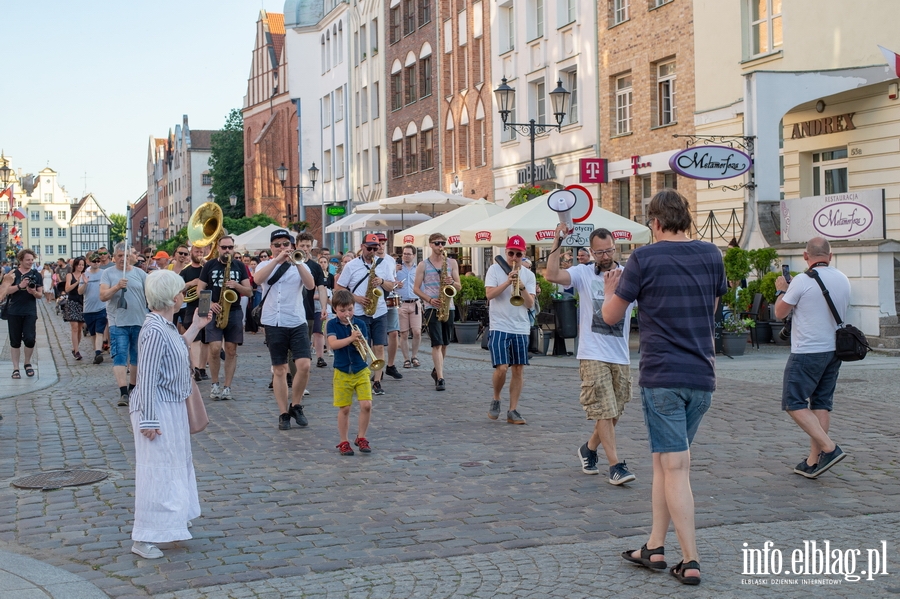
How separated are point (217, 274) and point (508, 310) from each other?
4108 mm

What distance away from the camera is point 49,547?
6.10 m

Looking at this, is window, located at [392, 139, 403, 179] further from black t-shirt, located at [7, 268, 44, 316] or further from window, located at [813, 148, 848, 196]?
black t-shirt, located at [7, 268, 44, 316]

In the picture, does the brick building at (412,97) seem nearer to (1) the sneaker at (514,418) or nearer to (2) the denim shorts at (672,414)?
(1) the sneaker at (514,418)

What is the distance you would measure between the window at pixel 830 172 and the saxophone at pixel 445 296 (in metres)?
9.70

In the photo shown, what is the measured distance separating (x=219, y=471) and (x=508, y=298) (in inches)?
136

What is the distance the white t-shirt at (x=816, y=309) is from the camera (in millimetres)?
7684

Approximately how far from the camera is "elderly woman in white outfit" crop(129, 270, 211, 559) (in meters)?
5.90

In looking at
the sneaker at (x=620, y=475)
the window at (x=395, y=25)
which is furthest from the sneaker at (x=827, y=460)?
the window at (x=395, y=25)

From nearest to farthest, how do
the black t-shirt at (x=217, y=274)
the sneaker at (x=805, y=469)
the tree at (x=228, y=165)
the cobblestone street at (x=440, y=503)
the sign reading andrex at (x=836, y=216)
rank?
the cobblestone street at (x=440, y=503), the sneaker at (x=805, y=469), the black t-shirt at (x=217, y=274), the sign reading andrex at (x=836, y=216), the tree at (x=228, y=165)

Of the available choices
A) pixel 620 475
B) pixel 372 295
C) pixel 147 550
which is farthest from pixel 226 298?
pixel 147 550

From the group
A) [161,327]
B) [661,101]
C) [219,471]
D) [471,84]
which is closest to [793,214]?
[661,101]

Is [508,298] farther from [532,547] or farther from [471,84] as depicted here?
[471,84]

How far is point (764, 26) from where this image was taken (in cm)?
2138

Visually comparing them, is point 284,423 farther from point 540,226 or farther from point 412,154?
point 412,154
